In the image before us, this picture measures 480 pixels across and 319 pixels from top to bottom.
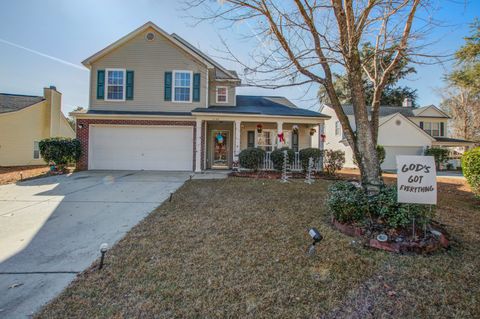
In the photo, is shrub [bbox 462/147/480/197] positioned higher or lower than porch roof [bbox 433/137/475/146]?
lower

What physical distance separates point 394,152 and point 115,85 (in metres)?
21.9

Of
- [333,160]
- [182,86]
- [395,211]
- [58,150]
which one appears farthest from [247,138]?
[395,211]

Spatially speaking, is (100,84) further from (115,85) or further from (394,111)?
(394,111)

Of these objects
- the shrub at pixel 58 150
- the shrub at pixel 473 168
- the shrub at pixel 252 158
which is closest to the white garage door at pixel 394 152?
the shrub at pixel 252 158

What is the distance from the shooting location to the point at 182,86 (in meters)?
12.6

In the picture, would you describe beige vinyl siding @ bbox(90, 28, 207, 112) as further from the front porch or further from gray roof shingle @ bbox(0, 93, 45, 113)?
gray roof shingle @ bbox(0, 93, 45, 113)

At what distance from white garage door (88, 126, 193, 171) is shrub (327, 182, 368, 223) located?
900 cm

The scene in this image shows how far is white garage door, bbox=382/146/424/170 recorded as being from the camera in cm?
1939

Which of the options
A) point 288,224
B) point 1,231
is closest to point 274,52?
point 288,224

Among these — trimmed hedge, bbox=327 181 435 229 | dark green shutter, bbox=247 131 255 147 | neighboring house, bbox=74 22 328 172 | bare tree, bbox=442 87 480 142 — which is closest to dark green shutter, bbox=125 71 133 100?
neighboring house, bbox=74 22 328 172

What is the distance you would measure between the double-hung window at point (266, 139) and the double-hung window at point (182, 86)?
4.82 m

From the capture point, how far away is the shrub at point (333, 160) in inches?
445

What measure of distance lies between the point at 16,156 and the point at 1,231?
15.8m

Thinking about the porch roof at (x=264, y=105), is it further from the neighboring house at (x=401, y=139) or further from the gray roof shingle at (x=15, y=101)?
the gray roof shingle at (x=15, y=101)
